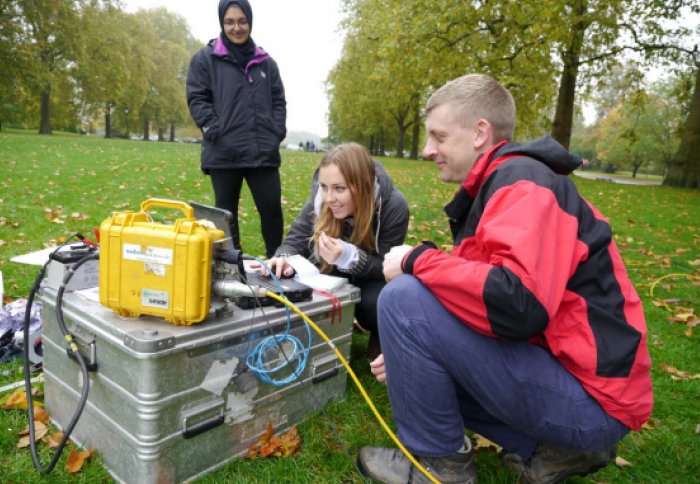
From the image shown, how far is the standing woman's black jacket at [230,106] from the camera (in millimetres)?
3699

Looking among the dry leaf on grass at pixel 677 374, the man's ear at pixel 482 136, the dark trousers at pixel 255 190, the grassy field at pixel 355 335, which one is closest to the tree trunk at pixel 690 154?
the grassy field at pixel 355 335

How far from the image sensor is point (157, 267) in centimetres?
162

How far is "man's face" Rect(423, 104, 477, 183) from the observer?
1.89m

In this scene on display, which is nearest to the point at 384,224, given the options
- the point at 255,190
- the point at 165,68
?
the point at 255,190

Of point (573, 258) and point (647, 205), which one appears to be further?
point (647, 205)

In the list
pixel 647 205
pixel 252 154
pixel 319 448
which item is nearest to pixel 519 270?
pixel 319 448

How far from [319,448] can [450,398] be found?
2.50 feet

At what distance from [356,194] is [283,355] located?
41.0 inches

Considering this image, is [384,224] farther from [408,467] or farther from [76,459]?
[76,459]

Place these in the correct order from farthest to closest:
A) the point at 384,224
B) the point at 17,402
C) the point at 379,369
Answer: the point at 384,224
the point at 17,402
the point at 379,369

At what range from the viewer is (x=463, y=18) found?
10758 mm

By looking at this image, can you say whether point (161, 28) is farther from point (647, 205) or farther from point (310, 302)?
point (310, 302)

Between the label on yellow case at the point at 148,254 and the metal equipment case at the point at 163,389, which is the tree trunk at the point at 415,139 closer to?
the metal equipment case at the point at 163,389

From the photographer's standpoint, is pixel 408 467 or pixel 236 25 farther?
pixel 236 25
